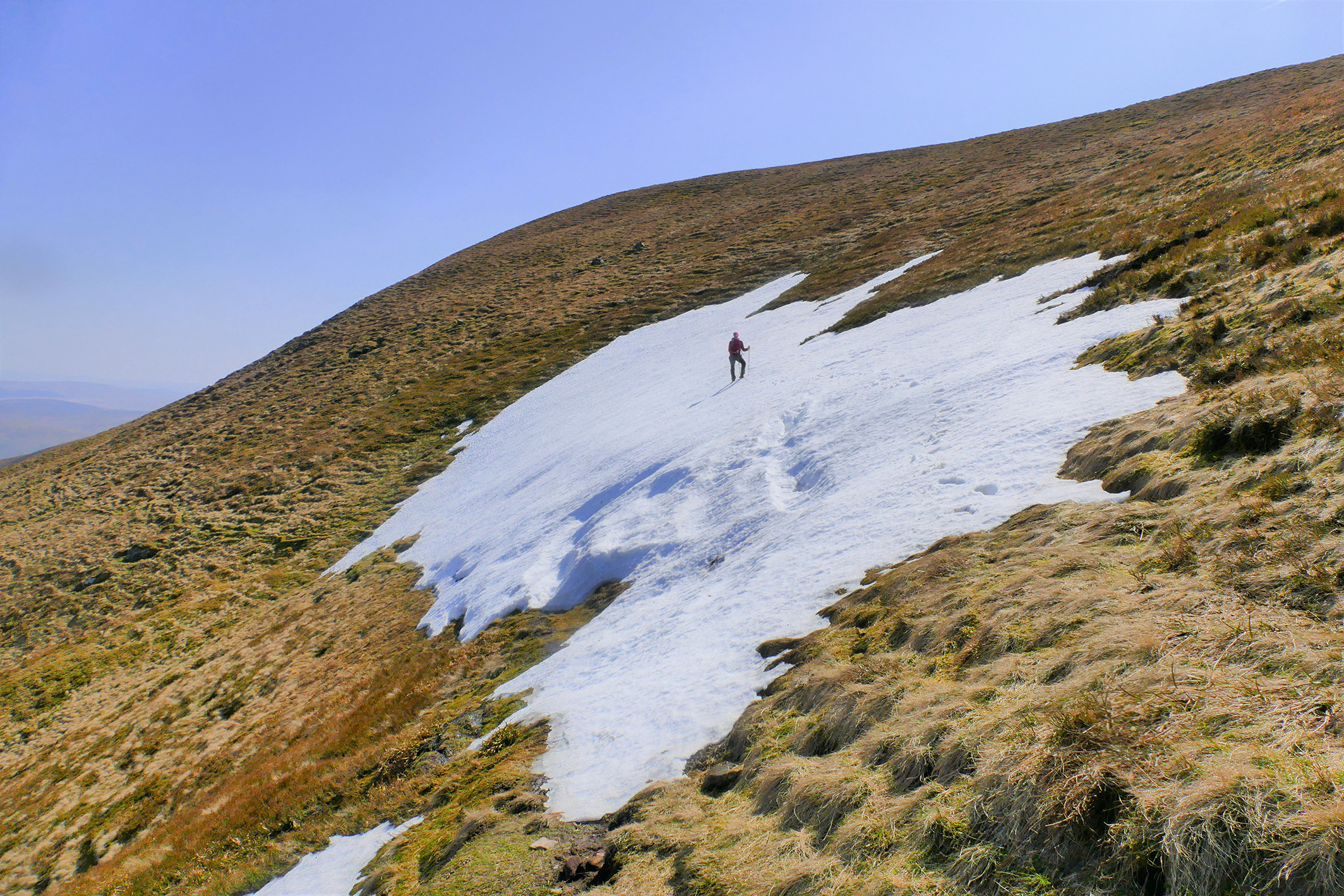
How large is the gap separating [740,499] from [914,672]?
7.59m

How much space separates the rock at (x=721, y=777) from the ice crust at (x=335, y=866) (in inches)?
165

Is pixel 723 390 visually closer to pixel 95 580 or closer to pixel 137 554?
pixel 137 554

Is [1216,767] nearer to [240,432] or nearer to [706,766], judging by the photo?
[706,766]

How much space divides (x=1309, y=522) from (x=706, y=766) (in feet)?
17.1

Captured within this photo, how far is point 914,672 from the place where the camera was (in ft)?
18.3

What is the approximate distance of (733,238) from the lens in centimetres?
5344

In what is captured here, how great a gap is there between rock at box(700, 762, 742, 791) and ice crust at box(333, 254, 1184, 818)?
2.40 ft

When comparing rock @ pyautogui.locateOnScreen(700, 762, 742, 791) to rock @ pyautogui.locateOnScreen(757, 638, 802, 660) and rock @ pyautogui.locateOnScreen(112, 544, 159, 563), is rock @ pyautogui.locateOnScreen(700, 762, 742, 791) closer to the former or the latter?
rock @ pyautogui.locateOnScreen(757, 638, 802, 660)

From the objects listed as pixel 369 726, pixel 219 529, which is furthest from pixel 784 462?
pixel 219 529

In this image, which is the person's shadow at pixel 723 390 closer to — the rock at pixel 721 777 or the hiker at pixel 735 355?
the hiker at pixel 735 355

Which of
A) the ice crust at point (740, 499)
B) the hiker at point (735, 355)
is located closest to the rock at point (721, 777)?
the ice crust at point (740, 499)

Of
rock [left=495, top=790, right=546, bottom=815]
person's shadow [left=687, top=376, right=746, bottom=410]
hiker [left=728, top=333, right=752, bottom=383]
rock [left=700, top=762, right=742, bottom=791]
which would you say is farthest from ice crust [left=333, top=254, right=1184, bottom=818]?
rock [left=700, top=762, right=742, bottom=791]

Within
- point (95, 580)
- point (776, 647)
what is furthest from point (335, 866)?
point (95, 580)

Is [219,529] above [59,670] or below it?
above
